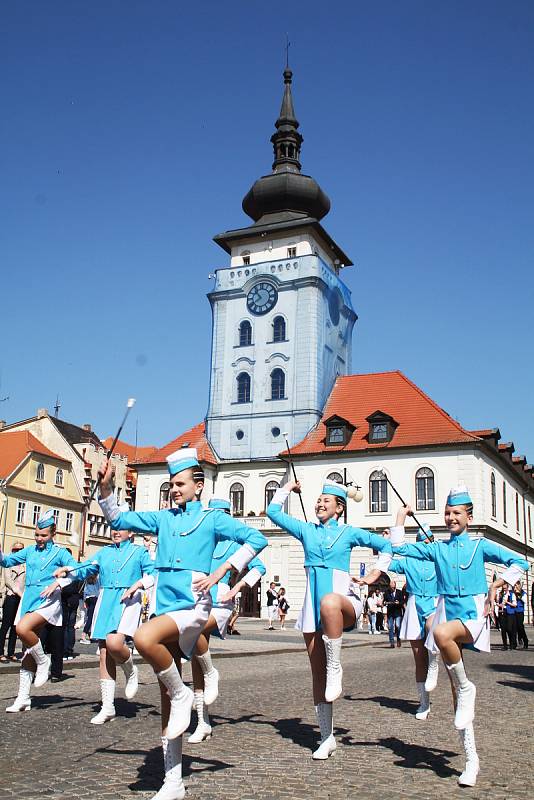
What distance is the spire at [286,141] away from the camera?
5872 cm

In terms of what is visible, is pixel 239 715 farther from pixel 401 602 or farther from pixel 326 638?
pixel 401 602

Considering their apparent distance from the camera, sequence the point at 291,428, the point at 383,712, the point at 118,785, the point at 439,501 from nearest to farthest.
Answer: the point at 118,785 < the point at 383,712 < the point at 439,501 < the point at 291,428

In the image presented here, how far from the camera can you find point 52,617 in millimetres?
10094

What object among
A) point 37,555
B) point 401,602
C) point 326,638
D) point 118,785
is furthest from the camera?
point 401,602

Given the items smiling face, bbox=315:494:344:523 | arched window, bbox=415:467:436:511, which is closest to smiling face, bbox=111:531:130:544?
smiling face, bbox=315:494:344:523

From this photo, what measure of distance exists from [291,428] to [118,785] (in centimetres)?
4517

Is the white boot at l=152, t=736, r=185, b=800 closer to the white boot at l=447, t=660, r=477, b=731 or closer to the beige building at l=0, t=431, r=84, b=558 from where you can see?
the white boot at l=447, t=660, r=477, b=731

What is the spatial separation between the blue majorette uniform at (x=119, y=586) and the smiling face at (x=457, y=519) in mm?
3829

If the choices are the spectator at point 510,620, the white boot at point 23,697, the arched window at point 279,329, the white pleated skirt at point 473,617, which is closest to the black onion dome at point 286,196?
the arched window at point 279,329

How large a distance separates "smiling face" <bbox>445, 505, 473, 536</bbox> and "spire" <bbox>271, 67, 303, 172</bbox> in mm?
52873

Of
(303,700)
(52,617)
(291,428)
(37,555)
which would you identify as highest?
(291,428)

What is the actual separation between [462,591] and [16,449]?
53.5 m

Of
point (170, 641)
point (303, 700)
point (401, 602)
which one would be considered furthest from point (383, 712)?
point (401, 602)

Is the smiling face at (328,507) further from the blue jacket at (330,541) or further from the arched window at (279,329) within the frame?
the arched window at (279,329)
